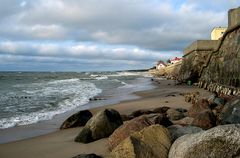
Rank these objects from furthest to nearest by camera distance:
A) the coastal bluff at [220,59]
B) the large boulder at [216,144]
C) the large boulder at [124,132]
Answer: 1. the coastal bluff at [220,59]
2. the large boulder at [124,132]
3. the large boulder at [216,144]

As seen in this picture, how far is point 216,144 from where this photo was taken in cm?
479

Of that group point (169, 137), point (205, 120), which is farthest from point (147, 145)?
point (205, 120)

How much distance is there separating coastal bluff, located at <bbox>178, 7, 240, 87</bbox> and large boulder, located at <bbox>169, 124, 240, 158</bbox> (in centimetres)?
1259

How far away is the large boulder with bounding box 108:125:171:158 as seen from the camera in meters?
5.66

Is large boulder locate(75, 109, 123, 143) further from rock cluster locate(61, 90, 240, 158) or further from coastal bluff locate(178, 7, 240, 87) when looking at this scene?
coastal bluff locate(178, 7, 240, 87)

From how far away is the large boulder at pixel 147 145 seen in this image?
5656 millimetres

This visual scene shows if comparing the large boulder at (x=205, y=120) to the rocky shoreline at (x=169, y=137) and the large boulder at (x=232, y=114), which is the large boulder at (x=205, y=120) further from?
the large boulder at (x=232, y=114)

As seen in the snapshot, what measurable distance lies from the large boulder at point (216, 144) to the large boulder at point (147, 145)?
747 mm

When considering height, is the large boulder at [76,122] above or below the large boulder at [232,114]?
below

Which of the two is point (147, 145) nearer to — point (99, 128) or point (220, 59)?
point (99, 128)

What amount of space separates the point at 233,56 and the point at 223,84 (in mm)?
2443

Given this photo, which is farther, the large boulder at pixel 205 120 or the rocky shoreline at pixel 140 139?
the large boulder at pixel 205 120

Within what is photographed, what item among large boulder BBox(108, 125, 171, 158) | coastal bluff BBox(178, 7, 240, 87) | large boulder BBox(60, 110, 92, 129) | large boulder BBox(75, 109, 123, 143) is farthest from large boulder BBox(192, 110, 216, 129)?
coastal bluff BBox(178, 7, 240, 87)

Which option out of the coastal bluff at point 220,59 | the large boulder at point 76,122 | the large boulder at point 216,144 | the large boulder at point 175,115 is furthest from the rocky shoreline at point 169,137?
the coastal bluff at point 220,59
